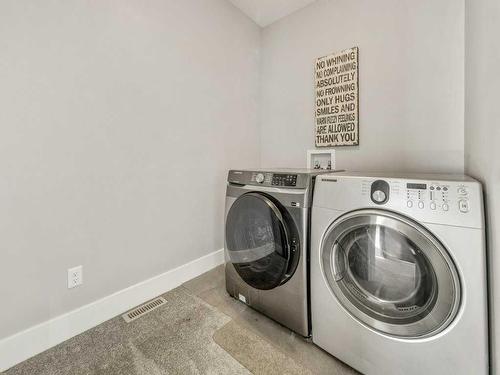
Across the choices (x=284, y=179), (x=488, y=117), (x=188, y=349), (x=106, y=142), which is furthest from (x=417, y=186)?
(x=106, y=142)

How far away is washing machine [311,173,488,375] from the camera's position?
81 cm

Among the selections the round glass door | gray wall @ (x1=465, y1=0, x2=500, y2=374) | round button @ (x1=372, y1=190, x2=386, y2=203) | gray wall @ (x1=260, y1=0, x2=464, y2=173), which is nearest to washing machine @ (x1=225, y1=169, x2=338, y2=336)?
the round glass door

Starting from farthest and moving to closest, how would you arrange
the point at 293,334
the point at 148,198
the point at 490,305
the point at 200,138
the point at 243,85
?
the point at 243,85 < the point at 200,138 < the point at 148,198 < the point at 293,334 < the point at 490,305

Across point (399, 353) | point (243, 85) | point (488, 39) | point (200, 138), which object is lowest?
point (399, 353)

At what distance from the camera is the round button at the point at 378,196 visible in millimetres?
964

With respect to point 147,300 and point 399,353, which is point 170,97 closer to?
point 147,300

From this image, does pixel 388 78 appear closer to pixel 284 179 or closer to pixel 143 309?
pixel 284 179

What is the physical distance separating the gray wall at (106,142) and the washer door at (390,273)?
3.84 ft

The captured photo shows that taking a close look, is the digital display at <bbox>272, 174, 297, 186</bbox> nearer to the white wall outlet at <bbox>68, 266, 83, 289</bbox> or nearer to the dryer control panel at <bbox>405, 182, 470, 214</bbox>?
the dryer control panel at <bbox>405, 182, 470, 214</bbox>

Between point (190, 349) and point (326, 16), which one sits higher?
point (326, 16)

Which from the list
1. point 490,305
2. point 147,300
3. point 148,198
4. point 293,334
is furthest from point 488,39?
point 147,300

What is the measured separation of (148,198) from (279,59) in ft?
5.88

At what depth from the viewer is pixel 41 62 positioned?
1.16 meters

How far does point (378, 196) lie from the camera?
976 mm
